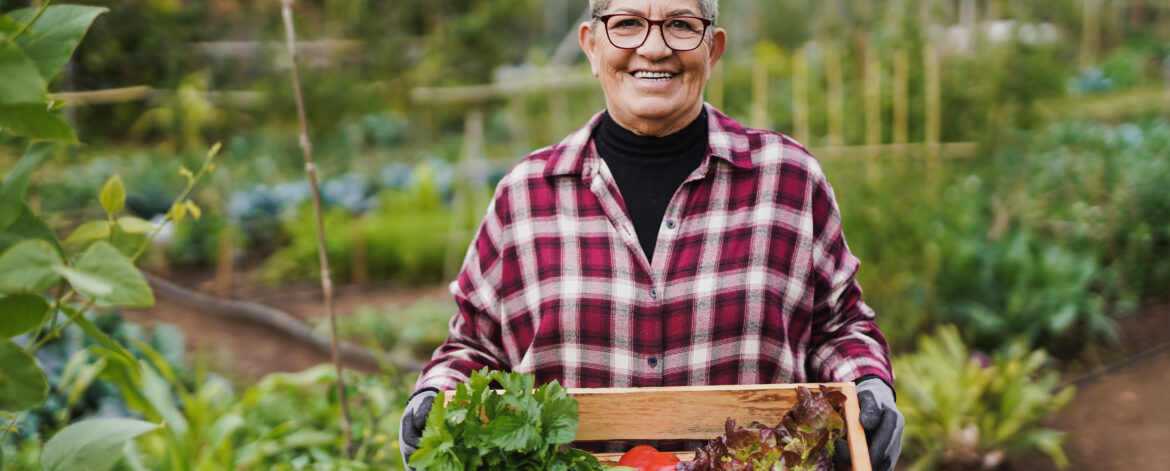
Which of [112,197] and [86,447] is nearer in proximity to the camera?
[86,447]

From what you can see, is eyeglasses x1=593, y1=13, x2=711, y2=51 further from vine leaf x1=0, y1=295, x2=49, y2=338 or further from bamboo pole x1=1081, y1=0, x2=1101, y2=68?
bamboo pole x1=1081, y1=0, x2=1101, y2=68

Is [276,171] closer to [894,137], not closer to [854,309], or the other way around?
[894,137]

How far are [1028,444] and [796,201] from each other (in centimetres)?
217

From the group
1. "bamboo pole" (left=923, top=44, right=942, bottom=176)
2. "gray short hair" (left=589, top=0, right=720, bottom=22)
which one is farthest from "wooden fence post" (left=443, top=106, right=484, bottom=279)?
"gray short hair" (left=589, top=0, right=720, bottom=22)

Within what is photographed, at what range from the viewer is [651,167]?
5.58 ft

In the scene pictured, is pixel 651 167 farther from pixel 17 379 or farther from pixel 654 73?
pixel 17 379

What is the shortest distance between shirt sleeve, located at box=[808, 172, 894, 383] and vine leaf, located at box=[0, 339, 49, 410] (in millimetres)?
1235

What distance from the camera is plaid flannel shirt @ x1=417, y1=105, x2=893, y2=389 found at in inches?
64.9

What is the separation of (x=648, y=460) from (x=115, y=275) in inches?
33.3

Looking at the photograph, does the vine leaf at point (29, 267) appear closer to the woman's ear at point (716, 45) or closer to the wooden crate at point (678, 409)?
the wooden crate at point (678, 409)

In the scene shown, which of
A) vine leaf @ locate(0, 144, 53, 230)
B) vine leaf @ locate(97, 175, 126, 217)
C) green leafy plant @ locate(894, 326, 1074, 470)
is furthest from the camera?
green leafy plant @ locate(894, 326, 1074, 470)

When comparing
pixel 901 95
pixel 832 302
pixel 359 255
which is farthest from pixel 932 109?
pixel 832 302

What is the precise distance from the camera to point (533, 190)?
1743 millimetres

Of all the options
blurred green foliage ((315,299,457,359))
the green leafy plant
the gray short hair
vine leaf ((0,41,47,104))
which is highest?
vine leaf ((0,41,47,104))
